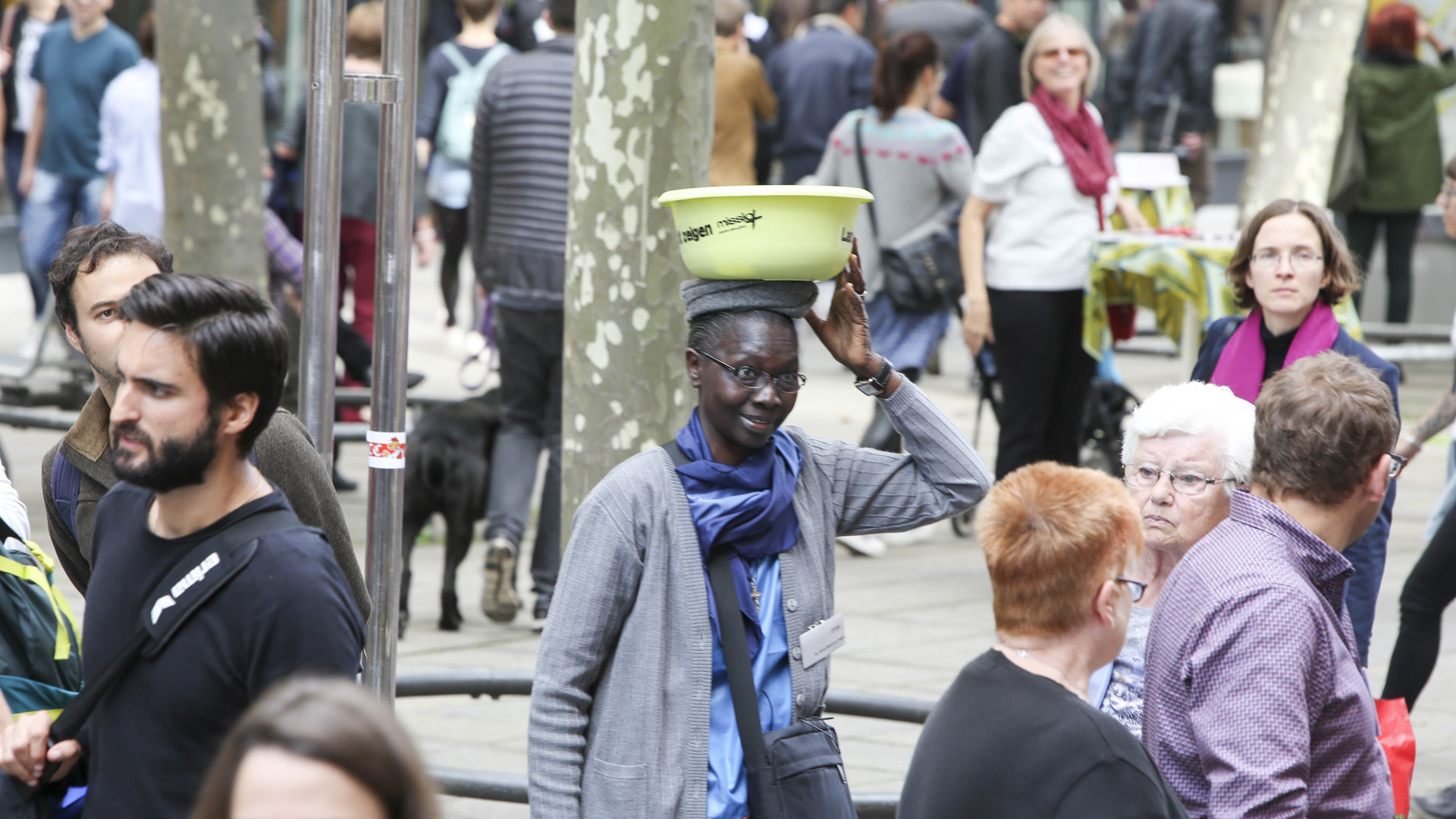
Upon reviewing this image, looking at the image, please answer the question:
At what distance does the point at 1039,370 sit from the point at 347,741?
20.3 feet

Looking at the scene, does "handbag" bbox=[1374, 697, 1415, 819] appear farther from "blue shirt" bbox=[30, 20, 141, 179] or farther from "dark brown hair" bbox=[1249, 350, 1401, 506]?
"blue shirt" bbox=[30, 20, 141, 179]

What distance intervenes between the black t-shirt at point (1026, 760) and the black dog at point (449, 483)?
455 cm

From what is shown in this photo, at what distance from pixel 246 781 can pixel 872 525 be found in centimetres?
197

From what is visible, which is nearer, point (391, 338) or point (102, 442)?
point (102, 442)

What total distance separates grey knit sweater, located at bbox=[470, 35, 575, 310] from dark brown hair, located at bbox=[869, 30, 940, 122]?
188 cm

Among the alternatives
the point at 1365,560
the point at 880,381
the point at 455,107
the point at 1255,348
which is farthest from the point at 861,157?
the point at 880,381

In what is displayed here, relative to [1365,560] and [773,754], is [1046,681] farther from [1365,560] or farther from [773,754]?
[1365,560]

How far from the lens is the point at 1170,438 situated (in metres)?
3.85

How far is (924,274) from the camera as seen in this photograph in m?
8.38

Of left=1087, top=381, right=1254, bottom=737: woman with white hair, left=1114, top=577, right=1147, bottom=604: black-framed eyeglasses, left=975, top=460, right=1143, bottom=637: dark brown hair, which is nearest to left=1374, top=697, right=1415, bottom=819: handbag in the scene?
left=1087, top=381, right=1254, bottom=737: woman with white hair

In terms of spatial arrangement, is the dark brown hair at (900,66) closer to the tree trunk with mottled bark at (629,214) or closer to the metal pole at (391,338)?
the tree trunk with mottled bark at (629,214)

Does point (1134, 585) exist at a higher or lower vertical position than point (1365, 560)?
higher

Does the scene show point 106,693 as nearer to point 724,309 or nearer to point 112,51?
point 724,309

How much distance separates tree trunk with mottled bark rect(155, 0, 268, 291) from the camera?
811 centimetres
